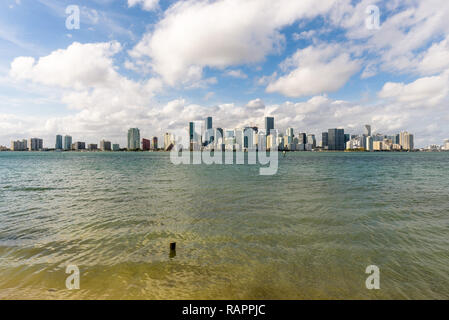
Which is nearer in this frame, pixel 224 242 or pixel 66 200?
pixel 224 242

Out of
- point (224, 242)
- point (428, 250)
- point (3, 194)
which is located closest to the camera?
point (428, 250)

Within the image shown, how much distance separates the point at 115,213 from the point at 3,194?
62.0 feet

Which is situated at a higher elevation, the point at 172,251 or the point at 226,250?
the point at 172,251

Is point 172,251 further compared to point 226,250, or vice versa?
point 226,250

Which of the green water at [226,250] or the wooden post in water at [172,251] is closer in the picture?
the green water at [226,250]

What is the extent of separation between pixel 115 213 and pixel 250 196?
13044 millimetres

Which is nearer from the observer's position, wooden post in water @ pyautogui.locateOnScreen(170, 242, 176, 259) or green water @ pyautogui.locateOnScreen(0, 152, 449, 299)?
green water @ pyautogui.locateOnScreen(0, 152, 449, 299)

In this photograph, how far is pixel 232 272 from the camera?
8539 millimetres

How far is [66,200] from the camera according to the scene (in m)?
21.6

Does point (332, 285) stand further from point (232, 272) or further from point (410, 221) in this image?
point (410, 221)
